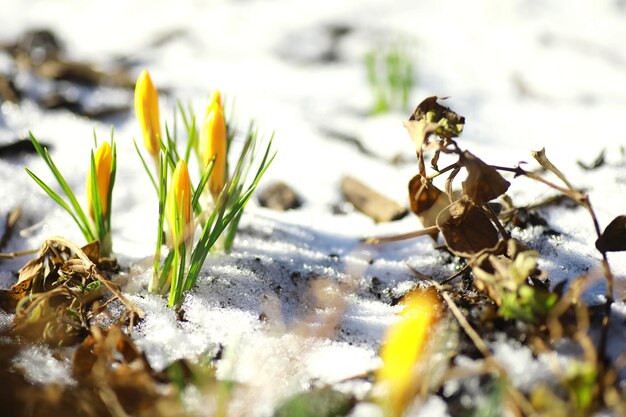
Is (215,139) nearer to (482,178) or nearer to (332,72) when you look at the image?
(482,178)

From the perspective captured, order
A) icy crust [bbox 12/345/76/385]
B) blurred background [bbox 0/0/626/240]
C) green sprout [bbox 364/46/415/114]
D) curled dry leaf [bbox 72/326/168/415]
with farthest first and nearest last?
green sprout [bbox 364/46/415/114], blurred background [bbox 0/0/626/240], icy crust [bbox 12/345/76/385], curled dry leaf [bbox 72/326/168/415]

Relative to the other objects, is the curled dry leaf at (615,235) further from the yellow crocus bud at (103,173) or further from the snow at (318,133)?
the yellow crocus bud at (103,173)

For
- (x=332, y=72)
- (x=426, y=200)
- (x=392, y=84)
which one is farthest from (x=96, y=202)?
(x=332, y=72)

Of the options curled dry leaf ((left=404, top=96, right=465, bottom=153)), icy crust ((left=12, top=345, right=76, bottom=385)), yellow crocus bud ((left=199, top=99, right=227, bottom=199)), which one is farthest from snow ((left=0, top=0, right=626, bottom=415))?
curled dry leaf ((left=404, top=96, right=465, bottom=153))

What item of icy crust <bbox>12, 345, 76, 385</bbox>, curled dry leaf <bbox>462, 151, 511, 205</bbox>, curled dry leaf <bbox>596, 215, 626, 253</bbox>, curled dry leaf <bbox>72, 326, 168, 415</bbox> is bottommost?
icy crust <bbox>12, 345, 76, 385</bbox>

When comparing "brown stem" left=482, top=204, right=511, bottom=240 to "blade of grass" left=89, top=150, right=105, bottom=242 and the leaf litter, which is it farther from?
"blade of grass" left=89, top=150, right=105, bottom=242

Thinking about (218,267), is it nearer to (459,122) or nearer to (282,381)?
(282,381)

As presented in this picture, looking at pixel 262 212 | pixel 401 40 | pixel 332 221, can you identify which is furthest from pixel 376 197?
pixel 401 40
